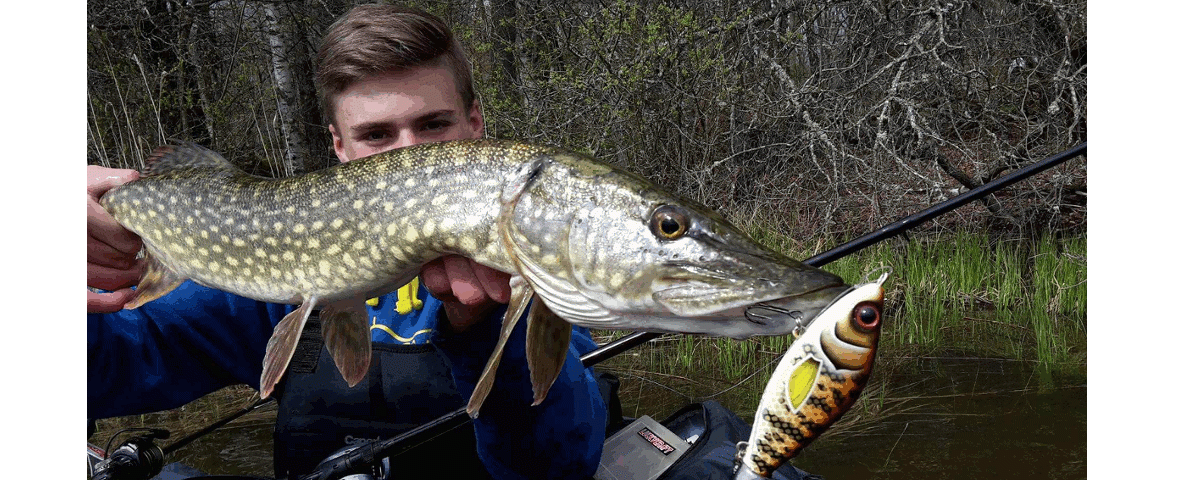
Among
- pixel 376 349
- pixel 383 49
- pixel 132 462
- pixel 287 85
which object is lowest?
pixel 132 462

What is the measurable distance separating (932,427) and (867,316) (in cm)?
276

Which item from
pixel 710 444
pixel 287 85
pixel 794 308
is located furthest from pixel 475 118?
pixel 287 85

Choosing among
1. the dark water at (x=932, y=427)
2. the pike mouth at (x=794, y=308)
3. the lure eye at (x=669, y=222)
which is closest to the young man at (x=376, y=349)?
the lure eye at (x=669, y=222)

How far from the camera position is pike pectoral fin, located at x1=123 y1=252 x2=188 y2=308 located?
5.30 feet

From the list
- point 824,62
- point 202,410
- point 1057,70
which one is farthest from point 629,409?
point 1057,70

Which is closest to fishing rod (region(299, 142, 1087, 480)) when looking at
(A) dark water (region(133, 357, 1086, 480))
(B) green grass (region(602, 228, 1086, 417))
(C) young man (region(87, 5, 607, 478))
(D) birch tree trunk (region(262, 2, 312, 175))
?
(C) young man (region(87, 5, 607, 478))

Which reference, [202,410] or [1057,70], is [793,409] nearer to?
[202,410]

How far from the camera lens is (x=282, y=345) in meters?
1.39

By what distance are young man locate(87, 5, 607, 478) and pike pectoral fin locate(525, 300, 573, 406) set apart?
34cm

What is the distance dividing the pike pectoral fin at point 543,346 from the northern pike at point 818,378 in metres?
0.35

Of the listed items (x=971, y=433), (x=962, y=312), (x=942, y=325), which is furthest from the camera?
(x=962, y=312)

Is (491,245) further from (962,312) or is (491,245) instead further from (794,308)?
(962,312)

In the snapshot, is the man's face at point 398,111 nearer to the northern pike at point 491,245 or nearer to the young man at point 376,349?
the young man at point 376,349

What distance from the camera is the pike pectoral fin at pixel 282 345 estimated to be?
4.49 feet
